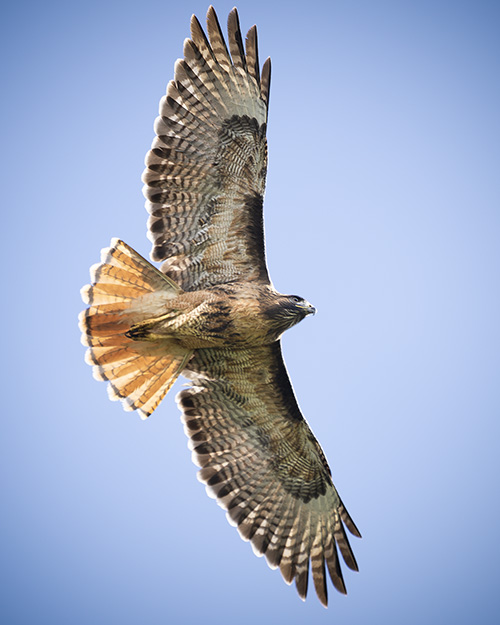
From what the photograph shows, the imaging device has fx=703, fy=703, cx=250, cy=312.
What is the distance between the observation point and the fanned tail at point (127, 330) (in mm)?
6980

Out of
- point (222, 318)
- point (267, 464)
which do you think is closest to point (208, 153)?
point (222, 318)

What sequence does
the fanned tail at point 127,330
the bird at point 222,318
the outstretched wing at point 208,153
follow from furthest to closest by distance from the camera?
the outstretched wing at point 208,153 < the bird at point 222,318 < the fanned tail at point 127,330

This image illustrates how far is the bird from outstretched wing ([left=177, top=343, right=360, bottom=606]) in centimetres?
1

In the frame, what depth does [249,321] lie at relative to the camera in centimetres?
703

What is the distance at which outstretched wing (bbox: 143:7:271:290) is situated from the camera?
23.9 feet

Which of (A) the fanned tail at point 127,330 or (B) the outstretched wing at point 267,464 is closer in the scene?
(A) the fanned tail at point 127,330

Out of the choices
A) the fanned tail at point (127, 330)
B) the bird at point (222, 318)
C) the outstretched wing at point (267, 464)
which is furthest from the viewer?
the outstretched wing at point (267, 464)

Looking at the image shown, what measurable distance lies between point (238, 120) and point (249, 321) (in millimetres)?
2097

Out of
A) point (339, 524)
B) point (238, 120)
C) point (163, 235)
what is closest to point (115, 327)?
point (163, 235)

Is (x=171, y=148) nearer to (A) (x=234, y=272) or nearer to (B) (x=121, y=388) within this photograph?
(A) (x=234, y=272)

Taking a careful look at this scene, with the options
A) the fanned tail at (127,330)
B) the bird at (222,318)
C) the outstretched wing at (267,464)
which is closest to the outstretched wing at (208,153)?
the bird at (222,318)

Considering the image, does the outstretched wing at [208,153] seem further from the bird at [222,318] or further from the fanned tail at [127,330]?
the fanned tail at [127,330]

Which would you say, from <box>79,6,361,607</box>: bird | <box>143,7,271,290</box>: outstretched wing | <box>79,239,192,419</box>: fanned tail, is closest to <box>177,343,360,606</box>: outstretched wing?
<box>79,6,361,607</box>: bird

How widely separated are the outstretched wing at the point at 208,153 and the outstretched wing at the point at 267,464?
3.60ft
